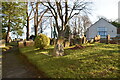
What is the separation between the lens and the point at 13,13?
15.7 meters

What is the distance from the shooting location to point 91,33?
2377 centimetres

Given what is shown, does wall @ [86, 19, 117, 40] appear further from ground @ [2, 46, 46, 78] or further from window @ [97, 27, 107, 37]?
ground @ [2, 46, 46, 78]

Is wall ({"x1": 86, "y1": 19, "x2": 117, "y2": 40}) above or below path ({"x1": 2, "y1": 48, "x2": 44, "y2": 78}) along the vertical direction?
above

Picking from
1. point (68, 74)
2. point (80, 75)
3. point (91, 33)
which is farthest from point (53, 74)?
point (91, 33)

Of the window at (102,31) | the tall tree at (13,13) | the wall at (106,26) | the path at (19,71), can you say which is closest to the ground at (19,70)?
the path at (19,71)

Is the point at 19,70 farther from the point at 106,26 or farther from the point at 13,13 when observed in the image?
the point at 106,26

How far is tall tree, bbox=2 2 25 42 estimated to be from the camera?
15.3 metres

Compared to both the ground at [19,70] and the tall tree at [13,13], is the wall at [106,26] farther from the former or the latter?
the ground at [19,70]

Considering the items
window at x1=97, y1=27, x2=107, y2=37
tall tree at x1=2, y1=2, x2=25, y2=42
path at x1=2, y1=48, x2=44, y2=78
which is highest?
tall tree at x1=2, y1=2, x2=25, y2=42

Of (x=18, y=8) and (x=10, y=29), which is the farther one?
(x=10, y=29)

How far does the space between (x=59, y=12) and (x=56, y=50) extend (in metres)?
10.6

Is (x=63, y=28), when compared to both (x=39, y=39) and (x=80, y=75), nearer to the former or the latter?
(x=39, y=39)

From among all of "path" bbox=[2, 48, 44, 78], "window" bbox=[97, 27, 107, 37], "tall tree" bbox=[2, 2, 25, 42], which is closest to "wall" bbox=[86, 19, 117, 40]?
"window" bbox=[97, 27, 107, 37]

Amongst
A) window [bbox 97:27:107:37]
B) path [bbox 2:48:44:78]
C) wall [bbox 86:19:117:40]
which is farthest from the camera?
window [bbox 97:27:107:37]
